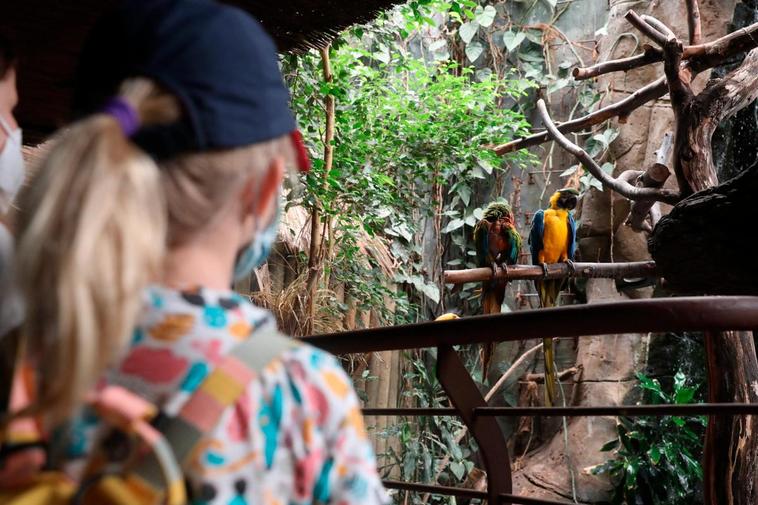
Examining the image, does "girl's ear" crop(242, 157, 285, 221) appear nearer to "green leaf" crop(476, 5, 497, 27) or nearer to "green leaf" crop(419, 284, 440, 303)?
"green leaf" crop(419, 284, 440, 303)

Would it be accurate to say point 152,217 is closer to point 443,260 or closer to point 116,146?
point 116,146

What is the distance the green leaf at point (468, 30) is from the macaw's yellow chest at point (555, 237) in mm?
3078

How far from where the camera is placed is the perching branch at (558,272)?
476 centimetres

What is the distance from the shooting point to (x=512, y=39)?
866 cm

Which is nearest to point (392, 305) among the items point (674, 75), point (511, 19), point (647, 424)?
point (647, 424)

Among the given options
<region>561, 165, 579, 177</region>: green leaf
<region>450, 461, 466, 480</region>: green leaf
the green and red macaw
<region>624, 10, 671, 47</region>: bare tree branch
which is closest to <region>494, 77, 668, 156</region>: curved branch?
<region>624, 10, 671, 47</region>: bare tree branch

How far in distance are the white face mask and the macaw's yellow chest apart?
17.3ft

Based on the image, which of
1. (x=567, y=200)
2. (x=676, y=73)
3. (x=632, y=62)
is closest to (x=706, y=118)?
(x=676, y=73)

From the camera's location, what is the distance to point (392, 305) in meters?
6.46

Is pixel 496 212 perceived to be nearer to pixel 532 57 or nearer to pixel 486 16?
pixel 486 16

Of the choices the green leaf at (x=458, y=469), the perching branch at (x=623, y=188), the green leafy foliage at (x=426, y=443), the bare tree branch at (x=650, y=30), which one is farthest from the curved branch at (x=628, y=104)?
the green leaf at (x=458, y=469)

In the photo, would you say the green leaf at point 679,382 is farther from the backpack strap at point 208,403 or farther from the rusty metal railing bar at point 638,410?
the backpack strap at point 208,403

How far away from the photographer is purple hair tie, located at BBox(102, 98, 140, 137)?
54 cm

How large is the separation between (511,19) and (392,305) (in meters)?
4.30
